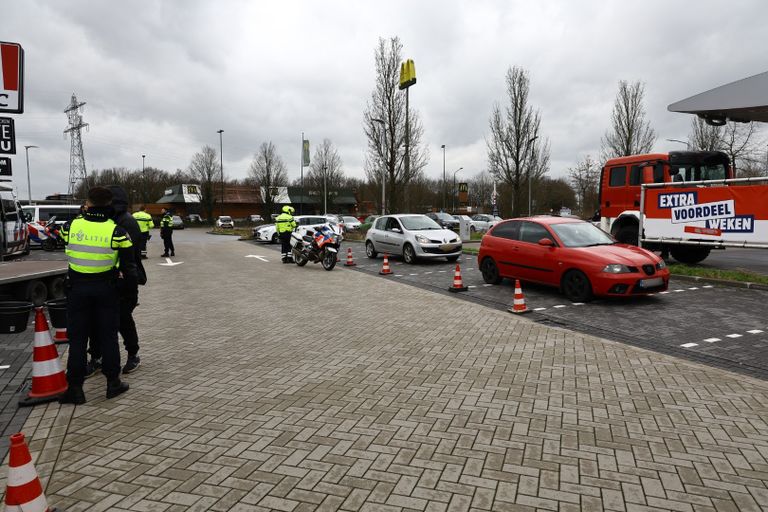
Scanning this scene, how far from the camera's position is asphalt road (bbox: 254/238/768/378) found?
617cm

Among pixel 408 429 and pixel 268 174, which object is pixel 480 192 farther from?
pixel 408 429

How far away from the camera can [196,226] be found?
60.5 m

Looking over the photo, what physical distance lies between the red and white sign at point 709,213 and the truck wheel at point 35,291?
13.3m

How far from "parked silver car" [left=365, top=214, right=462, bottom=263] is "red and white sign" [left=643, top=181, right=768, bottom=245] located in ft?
17.7

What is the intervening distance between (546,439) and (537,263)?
653 centimetres

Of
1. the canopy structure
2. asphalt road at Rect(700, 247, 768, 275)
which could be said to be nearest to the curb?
asphalt road at Rect(700, 247, 768, 275)

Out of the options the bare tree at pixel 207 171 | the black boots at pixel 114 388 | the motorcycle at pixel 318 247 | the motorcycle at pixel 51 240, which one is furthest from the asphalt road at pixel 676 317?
the bare tree at pixel 207 171

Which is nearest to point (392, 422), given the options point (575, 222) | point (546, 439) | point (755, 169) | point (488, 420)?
point (488, 420)

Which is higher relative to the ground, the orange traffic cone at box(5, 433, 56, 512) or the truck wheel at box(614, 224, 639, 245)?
the truck wheel at box(614, 224, 639, 245)

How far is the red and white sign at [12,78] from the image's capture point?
579 centimetres

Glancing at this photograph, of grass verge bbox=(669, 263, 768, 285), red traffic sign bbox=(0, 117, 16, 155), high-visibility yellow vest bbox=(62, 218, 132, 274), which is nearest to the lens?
high-visibility yellow vest bbox=(62, 218, 132, 274)

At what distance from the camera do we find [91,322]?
15.3 ft

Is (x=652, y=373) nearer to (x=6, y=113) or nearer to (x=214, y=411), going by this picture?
(x=214, y=411)

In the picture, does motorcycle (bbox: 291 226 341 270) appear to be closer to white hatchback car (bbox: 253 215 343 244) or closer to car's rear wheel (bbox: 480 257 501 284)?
car's rear wheel (bbox: 480 257 501 284)
